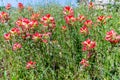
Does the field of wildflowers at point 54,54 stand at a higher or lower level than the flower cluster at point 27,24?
lower

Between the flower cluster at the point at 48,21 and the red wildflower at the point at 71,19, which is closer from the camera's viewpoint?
the flower cluster at the point at 48,21

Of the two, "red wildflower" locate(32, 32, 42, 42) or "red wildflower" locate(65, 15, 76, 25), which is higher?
"red wildflower" locate(65, 15, 76, 25)

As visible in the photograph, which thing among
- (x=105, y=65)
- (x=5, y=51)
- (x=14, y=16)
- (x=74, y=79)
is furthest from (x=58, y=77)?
(x=14, y=16)

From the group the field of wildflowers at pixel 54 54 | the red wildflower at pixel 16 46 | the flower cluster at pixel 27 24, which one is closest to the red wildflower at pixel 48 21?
the field of wildflowers at pixel 54 54

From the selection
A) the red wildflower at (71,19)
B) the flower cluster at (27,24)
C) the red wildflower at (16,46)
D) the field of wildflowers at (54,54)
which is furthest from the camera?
the red wildflower at (71,19)

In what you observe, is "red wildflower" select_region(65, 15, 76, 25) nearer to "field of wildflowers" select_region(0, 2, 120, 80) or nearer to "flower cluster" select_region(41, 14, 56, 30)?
"field of wildflowers" select_region(0, 2, 120, 80)

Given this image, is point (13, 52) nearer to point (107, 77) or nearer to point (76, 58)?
point (76, 58)

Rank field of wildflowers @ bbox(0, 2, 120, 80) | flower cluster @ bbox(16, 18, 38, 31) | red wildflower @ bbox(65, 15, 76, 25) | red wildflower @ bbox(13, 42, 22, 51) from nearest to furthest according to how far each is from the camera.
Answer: field of wildflowers @ bbox(0, 2, 120, 80) < flower cluster @ bbox(16, 18, 38, 31) < red wildflower @ bbox(13, 42, 22, 51) < red wildflower @ bbox(65, 15, 76, 25)

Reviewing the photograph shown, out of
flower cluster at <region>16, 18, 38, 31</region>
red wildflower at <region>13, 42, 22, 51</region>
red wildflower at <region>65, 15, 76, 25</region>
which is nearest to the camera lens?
flower cluster at <region>16, 18, 38, 31</region>

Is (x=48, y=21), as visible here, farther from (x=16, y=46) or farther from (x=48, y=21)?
(x=16, y=46)

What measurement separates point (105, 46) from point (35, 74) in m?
0.89

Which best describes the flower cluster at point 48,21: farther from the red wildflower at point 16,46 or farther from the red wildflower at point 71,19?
the red wildflower at point 16,46

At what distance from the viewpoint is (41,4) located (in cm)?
750

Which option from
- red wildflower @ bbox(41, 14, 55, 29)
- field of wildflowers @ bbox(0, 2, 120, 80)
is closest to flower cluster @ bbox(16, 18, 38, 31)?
field of wildflowers @ bbox(0, 2, 120, 80)
